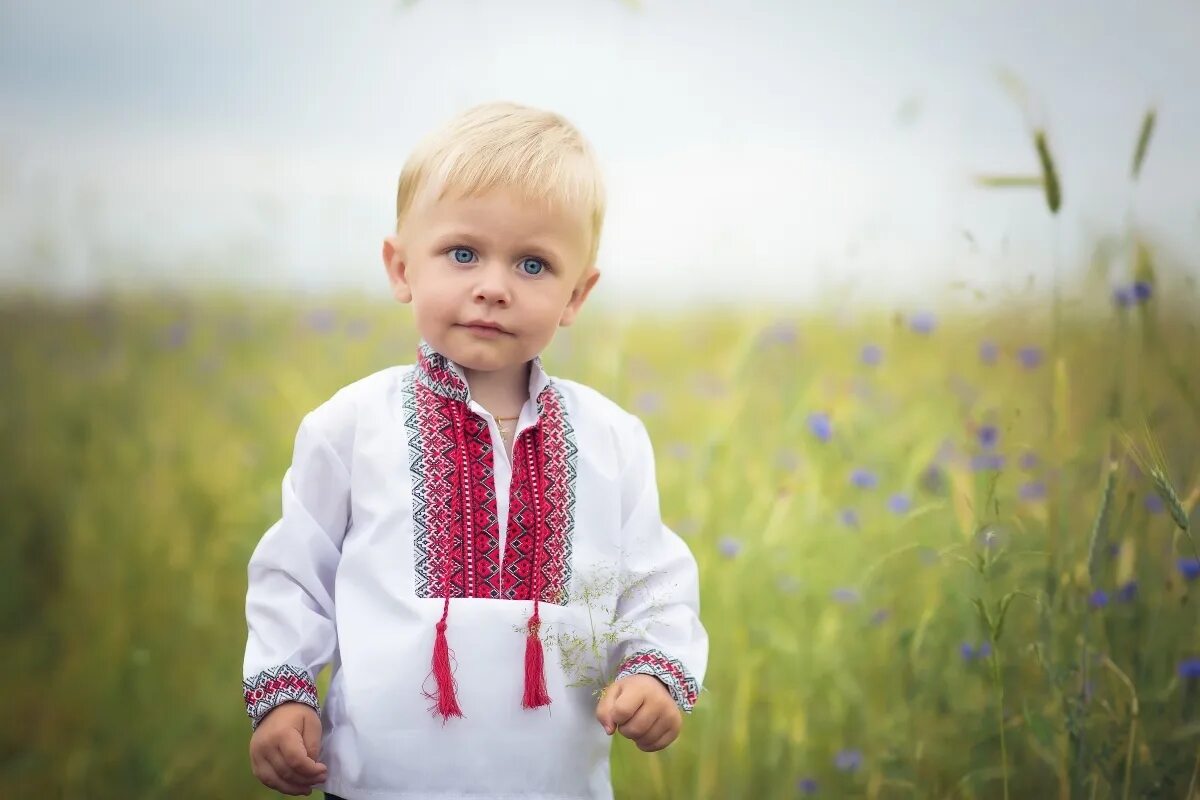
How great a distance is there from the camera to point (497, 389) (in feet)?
4.03

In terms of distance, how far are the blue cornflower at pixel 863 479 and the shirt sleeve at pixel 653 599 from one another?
27.2 inches

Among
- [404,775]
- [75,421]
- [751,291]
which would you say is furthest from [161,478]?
[751,291]

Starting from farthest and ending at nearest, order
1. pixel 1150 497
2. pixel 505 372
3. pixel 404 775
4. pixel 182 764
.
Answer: pixel 1150 497 → pixel 182 764 → pixel 505 372 → pixel 404 775

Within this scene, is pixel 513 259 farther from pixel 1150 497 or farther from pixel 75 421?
pixel 1150 497

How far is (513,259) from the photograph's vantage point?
116 centimetres

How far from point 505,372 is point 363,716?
37 centimetres

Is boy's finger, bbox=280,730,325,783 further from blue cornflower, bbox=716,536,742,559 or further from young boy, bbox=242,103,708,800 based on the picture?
blue cornflower, bbox=716,536,742,559

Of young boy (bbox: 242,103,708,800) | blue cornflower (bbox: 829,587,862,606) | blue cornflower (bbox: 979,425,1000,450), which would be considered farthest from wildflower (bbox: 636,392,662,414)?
young boy (bbox: 242,103,708,800)

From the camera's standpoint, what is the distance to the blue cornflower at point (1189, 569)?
68.1 inches

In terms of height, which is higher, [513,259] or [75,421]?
[513,259]

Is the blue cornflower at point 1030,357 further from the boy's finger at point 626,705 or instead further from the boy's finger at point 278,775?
the boy's finger at point 278,775

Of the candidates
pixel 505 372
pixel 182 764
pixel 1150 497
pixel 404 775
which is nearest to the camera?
pixel 404 775


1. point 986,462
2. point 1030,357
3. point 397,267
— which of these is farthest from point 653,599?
point 1030,357

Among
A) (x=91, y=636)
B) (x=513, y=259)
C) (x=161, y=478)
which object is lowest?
(x=91, y=636)
